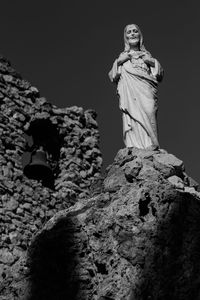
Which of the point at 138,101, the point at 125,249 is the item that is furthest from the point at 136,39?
the point at 125,249

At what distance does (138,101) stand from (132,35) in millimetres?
1035

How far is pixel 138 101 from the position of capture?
25.0 ft

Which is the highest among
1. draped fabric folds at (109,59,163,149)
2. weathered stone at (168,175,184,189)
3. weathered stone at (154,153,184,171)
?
draped fabric folds at (109,59,163,149)

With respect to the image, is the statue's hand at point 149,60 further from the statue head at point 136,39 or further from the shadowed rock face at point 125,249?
the shadowed rock face at point 125,249

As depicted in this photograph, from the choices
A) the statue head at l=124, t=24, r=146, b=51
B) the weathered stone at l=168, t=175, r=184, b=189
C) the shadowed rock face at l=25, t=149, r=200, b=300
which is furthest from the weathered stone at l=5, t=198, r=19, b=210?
the shadowed rock face at l=25, t=149, r=200, b=300

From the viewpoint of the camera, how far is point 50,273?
5434mm

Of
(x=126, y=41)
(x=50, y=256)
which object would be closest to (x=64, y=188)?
(x=126, y=41)

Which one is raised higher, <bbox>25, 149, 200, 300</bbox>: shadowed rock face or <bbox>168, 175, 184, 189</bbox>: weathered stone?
<bbox>168, 175, 184, 189</bbox>: weathered stone

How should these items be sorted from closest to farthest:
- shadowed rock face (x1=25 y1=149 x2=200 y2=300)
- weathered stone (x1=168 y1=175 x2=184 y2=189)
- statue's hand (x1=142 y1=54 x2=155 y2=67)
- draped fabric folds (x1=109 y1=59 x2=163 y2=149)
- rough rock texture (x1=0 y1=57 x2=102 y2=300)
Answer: shadowed rock face (x1=25 y1=149 x2=200 y2=300), weathered stone (x1=168 y1=175 x2=184 y2=189), draped fabric folds (x1=109 y1=59 x2=163 y2=149), statue's hand (x1=142 y1=54 x2=155 y2=67), rough rock texture (x1=0 y1=57 x2=102 y2=300)

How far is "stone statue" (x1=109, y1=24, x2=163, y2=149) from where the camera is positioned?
7.34 meters

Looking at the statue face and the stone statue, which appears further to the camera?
the statue face

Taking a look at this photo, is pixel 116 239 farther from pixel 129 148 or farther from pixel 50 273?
pixel 129 148

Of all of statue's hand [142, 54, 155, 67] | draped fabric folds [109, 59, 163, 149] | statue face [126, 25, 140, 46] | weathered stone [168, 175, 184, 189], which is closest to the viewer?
weathered stone [168, 175, 184, 189]

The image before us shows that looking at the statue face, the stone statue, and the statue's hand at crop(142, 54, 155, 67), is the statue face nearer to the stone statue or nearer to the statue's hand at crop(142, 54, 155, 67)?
the stone statue
